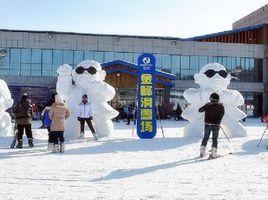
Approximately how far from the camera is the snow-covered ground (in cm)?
579

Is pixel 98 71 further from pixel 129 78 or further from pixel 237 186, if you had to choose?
pixel 129 78

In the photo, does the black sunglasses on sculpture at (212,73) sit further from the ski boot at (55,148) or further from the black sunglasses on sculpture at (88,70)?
the ski boot at (55,148)

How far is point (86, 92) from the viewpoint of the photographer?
13.8 m

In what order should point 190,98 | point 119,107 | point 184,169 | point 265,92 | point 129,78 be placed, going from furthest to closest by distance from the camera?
point 265,92 < point 129,78 < point 119,107 < point 190,98 < point 184,169

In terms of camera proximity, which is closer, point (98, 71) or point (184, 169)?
point (184, 169)

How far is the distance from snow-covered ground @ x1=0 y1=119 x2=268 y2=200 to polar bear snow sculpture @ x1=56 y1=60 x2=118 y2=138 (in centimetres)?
207

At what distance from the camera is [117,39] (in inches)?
1462

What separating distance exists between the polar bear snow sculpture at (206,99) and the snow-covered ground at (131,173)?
220cm

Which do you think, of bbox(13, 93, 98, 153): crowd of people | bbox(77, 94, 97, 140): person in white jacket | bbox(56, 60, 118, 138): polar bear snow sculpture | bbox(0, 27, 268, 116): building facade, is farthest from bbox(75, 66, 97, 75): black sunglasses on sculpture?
bbox(0, 27, 268, 116): building facade

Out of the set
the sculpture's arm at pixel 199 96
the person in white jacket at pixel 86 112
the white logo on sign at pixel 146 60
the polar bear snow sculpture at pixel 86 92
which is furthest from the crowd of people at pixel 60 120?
the white logo on sign at pixel 146 60

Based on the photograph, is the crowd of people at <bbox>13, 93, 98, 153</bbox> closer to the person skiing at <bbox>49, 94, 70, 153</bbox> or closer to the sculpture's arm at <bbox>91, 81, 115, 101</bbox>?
the person skiing at <bbox>49, 94, 70, 153</bbox>

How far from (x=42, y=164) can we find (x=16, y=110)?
316 centimetres

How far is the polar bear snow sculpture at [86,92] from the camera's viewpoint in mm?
13438

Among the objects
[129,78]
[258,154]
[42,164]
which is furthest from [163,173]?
[129,78]
